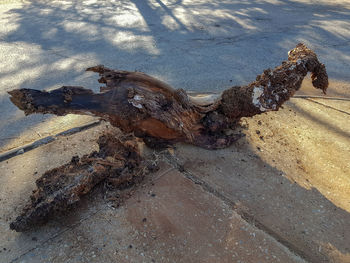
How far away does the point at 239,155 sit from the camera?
303 centimetres

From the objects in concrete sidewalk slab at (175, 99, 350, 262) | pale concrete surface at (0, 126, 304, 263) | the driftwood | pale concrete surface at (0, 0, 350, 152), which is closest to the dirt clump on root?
pale concrete surface at (0, 126, 304, 263)

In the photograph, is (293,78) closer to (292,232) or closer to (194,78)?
(292,232)

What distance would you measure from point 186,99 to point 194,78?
7.02 ft

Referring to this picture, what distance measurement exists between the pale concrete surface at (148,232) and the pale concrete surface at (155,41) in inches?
56.9

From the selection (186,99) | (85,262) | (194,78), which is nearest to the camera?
(85,262)

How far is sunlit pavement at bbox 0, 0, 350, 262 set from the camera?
235 centimetres

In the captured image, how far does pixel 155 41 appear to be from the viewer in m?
6.52

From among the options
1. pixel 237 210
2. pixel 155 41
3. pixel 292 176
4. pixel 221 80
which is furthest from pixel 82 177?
pixel 155 41

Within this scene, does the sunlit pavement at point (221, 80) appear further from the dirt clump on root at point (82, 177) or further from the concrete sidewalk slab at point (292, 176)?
the dirt clump on root at point (82, 177)

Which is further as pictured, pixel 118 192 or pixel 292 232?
pixel 118 192

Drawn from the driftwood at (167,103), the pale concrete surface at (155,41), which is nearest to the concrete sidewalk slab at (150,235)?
the driftwood at (167,103)

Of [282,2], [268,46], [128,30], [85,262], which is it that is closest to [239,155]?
[85,262]

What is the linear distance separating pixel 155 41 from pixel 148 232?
509 cm

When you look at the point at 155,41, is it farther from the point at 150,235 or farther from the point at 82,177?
the point at 150,235
